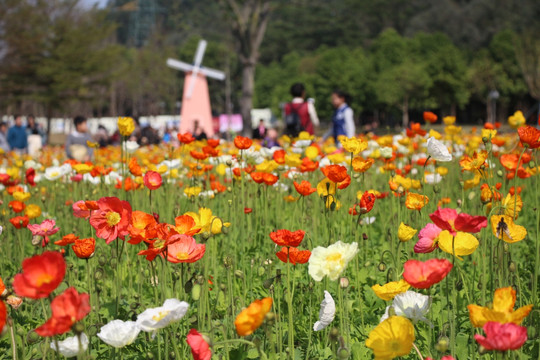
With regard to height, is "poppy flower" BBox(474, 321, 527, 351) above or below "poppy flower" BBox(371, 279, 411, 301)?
above

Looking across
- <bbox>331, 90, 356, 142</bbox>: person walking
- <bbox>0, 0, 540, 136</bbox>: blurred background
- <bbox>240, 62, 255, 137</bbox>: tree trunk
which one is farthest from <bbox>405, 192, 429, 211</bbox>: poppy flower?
<bbox>240, 62, 255, 137</bbox>: tree trunk

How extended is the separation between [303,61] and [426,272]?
54.9 m

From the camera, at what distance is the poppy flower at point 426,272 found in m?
1.20

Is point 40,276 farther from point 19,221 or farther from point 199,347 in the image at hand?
point 19,221

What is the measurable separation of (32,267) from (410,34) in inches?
2295

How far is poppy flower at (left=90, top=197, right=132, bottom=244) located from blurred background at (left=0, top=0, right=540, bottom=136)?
13.7 meters

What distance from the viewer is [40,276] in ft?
3.62

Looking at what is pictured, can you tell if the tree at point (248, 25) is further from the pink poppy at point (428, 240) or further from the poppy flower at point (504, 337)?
the poppy flower at point (504, 337)

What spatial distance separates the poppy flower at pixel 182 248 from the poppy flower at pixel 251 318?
390 mm

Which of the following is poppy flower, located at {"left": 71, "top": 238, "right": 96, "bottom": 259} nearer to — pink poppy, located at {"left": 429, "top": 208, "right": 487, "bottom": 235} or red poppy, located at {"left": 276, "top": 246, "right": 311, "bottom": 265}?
red poppy, located at {"left": 276, "top": 246, "right": 311, "bottom": 265}

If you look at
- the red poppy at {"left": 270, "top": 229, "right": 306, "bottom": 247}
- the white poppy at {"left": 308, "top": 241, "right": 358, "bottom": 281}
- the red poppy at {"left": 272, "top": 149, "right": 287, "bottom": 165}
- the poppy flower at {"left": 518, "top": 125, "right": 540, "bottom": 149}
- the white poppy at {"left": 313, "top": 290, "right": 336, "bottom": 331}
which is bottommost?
the white poppy at {"left": 313, "top": 290, "right": 336, "bottom": 331}

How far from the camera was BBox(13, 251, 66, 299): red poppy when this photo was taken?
1.08 meters

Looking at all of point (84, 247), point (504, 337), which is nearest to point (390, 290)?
point (504, 337)

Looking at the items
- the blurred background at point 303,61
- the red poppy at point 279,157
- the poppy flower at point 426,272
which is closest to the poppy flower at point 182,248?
the poppy flower at point 426,272
